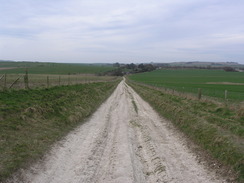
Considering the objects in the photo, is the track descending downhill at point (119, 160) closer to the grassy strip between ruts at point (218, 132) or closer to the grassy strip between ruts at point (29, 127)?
the grassy strip between ruts at point (29, 127)

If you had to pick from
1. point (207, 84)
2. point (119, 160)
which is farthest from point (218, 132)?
point (207, 84)

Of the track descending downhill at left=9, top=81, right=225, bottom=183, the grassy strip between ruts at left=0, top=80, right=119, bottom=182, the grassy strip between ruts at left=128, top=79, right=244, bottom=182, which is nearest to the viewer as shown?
the track descending downhill at left=9, top=81, right=225, bottom=183

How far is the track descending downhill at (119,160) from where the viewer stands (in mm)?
6367

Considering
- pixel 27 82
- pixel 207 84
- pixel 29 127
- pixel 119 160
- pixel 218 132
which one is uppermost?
pixel 27 82

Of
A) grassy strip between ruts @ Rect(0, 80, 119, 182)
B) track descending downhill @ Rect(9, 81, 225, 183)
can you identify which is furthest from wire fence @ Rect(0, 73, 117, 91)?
track descending downhill @ Rect(9, 81, 225, 183)

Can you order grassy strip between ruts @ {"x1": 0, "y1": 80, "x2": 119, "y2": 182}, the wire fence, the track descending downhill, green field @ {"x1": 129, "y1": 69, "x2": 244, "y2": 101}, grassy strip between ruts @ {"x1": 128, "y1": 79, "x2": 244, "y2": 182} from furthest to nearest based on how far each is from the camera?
1. green field @ {"x1": 129, "y1": 69, "x2": 244, "y2": 101}
2. the wire fence
3. grassy strip between ruts @ {"x1": 128, "y1": 79, "x2": 244, "y2": 182}
4. grassy strip between ruts @ {"x1": 0, "y1": 80, "x2": 119, "y2": 182}
5. the track descending downhill

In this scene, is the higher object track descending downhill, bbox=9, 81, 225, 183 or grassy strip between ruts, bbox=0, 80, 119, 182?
grassy strip between ruts, bbox=0, 80, 119, 182

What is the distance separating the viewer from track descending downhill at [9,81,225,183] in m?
6.37

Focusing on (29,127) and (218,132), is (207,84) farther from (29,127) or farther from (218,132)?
(29,127)

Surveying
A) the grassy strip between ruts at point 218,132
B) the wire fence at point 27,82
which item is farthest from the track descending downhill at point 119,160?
the wire fence at point 27,82

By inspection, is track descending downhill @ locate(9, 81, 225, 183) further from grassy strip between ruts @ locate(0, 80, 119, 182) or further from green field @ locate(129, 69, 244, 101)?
green field @ locate(129, 69, 244, 101)

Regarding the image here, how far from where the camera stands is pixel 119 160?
7.71m

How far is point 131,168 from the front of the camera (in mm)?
7012

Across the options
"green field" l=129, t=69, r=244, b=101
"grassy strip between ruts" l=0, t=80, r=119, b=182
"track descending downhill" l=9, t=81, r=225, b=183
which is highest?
"green field" l=129, t=69, r=244, b=101
